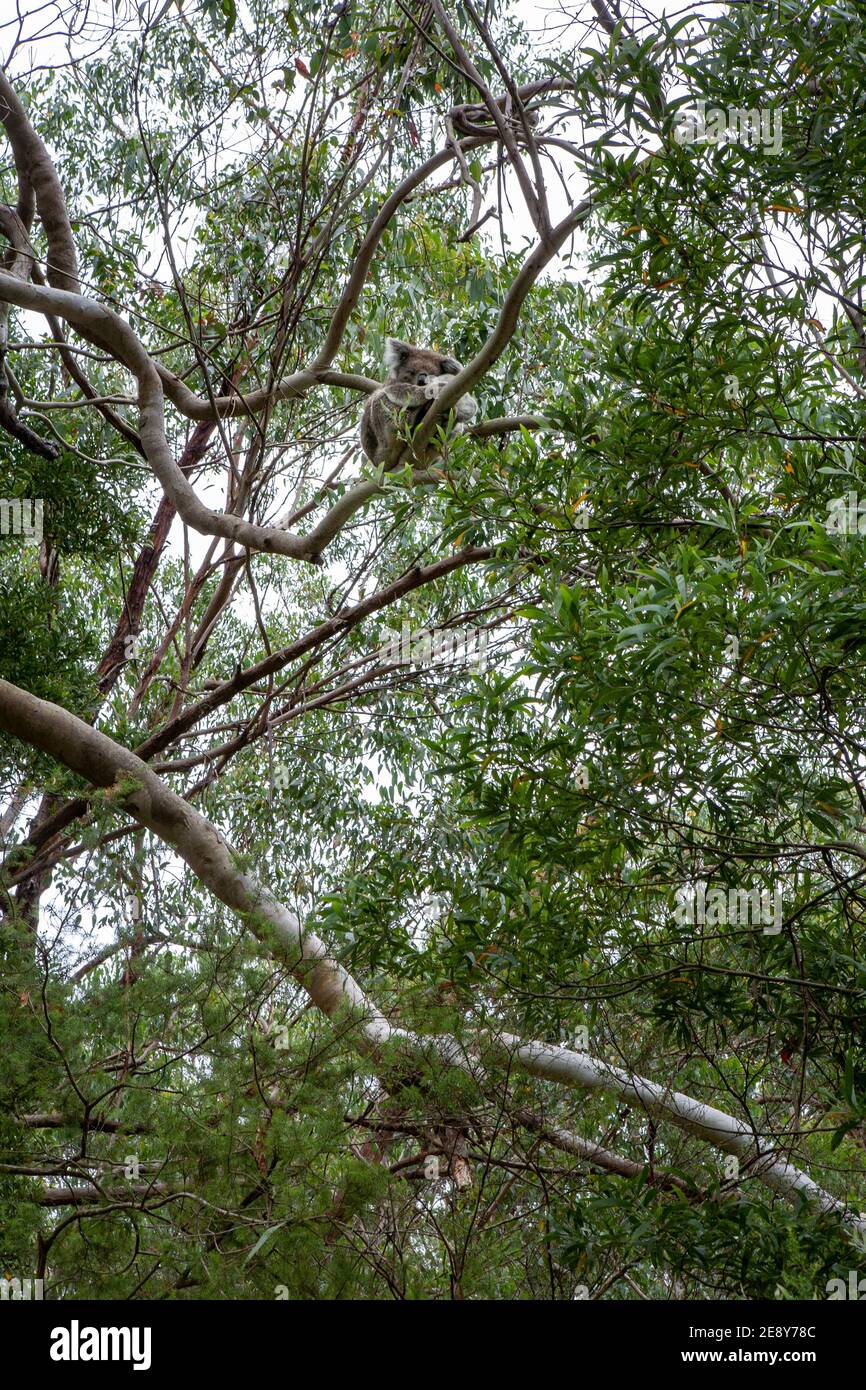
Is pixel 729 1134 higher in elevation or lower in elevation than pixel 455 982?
lower

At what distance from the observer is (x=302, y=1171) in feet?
8.70

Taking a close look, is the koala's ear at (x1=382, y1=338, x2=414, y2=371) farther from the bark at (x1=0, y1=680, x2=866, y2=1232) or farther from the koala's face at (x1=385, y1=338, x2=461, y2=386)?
the bark at (x1=0, y1=680, x2=866, y2=1232)

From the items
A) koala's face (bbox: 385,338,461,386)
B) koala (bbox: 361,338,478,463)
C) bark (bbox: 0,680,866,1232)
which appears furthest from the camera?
koala's face (bbox: 385,338,461,386)

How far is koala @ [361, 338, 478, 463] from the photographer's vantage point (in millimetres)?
5555

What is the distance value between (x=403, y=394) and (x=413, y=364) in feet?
1.42

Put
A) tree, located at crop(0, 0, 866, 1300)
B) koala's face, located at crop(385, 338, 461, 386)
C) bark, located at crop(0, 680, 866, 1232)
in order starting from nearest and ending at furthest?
1. tree, located at crop(0, 0, 866, 1300)
2. bark, located at crop(0, 680, 866, 1232)
3. koala's face, located at crop(385, 338, 461, 386)

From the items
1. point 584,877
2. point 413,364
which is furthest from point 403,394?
point 584,877

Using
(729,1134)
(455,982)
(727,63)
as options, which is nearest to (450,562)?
(455,982)

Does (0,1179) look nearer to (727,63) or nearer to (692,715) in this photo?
(692,715)

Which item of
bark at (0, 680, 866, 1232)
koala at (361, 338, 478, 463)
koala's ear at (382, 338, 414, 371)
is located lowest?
bark at (0, 680, 866, 1232)

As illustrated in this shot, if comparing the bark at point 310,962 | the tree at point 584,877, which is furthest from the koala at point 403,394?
the bark at point 310,962

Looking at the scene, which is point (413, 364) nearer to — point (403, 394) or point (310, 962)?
point (403, 394)

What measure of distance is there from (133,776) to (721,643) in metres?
2.74

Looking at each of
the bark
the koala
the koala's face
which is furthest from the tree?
the koala's face
